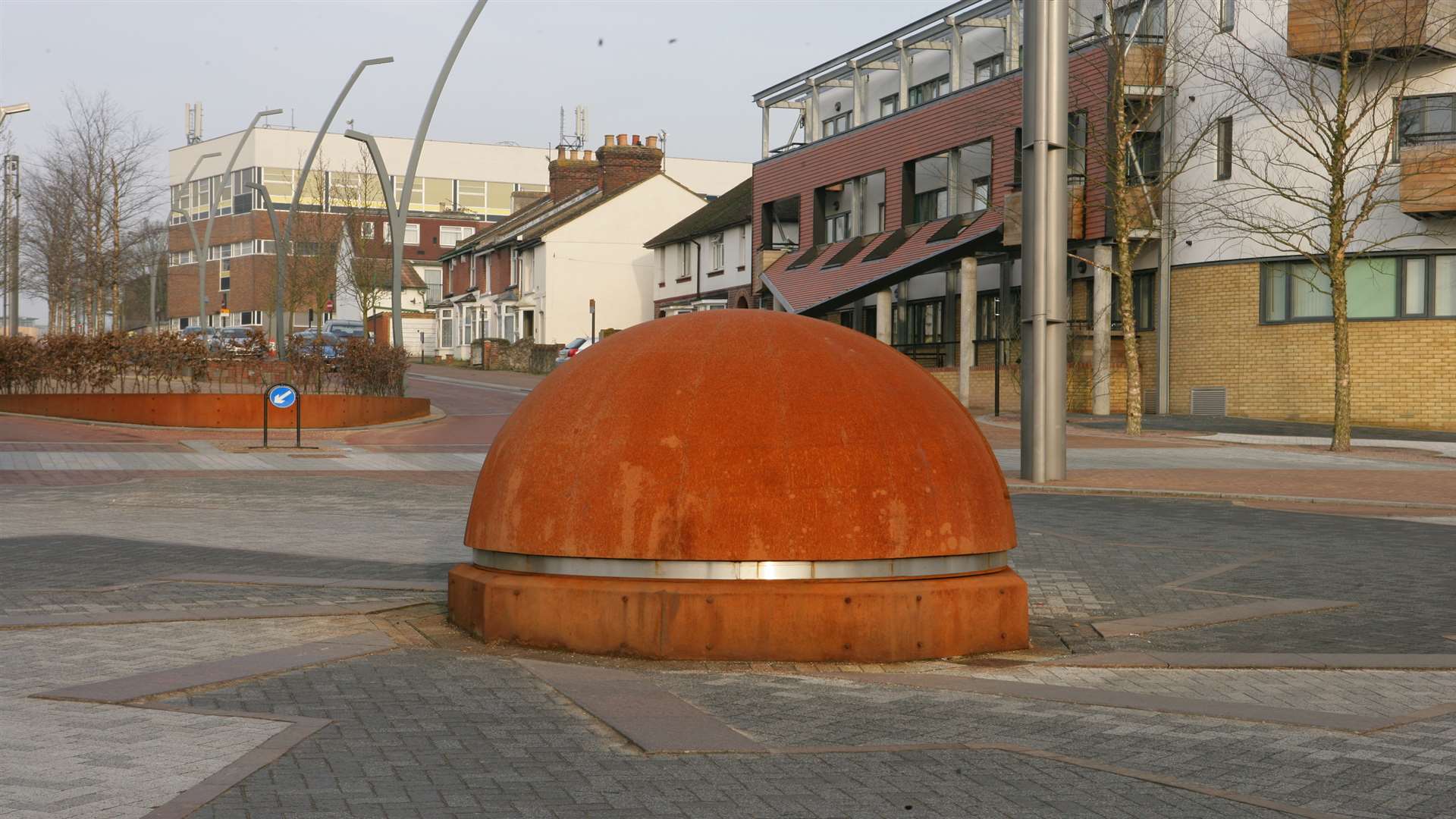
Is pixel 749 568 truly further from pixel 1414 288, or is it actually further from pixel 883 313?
pixel 883 313

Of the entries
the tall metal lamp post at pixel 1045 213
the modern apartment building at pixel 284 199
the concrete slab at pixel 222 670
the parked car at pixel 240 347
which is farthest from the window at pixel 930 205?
the modern apartment building at pixel 284 199

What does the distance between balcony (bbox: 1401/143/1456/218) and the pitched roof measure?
28144 millimetres

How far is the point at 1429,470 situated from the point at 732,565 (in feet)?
56.8

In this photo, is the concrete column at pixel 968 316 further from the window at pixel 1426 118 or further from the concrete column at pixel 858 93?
the window at pixel 1426 118

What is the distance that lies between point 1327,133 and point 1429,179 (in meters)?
2.17

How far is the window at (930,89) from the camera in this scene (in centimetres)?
4334

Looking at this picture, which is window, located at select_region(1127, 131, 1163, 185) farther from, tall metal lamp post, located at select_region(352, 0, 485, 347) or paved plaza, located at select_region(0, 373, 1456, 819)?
paved plaza, located at select_region(0, 373, 1456, 819)

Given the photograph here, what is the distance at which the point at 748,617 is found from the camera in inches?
280

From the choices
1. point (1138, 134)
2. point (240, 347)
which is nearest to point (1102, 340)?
point (1138, 134)

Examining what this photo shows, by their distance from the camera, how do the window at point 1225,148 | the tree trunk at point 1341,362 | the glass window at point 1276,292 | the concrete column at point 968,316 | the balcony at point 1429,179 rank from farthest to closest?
the concrete column at point 968,316 → the window at point 1225,148 → the glass window at point 1276,292 → the balcony at point 1429,179 → the tree trunk at point 1341,362

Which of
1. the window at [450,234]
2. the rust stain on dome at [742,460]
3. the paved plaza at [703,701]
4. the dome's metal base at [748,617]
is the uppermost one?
the window at [450,234]

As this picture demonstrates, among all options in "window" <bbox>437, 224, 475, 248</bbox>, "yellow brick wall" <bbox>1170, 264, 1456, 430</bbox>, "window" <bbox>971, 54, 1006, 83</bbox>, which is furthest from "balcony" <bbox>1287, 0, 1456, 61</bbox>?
"window" <bbox>437, 224, 475, 248</bbox>

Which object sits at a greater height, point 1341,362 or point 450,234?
point 450,234

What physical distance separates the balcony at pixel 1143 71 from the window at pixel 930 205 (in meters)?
9.79
